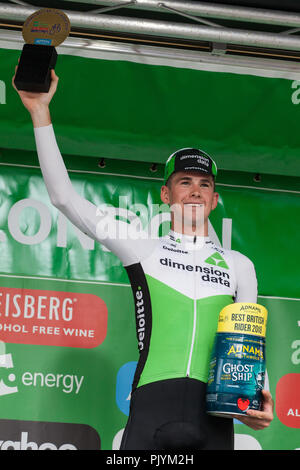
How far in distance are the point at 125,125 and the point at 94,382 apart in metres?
1.21

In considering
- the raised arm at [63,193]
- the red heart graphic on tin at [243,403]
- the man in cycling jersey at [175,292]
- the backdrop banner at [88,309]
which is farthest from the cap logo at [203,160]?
the backdrop banner at [88,309]

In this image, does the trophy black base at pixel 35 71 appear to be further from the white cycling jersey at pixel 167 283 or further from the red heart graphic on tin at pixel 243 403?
the red heart graphic on tin at pixel 243 403

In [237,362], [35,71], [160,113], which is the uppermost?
[160,113]

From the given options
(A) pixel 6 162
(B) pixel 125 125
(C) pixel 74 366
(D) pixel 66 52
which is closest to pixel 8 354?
(C) pixel 74 366

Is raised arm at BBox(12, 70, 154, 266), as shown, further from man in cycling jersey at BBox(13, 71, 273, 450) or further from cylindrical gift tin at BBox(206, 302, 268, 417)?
cylindrical gift tin at BBox(206, 302, 268, 417)

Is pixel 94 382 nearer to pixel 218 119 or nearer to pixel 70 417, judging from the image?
pixel 70 417

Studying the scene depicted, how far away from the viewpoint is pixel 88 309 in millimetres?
3621

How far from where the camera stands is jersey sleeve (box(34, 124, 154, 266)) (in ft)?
7.98

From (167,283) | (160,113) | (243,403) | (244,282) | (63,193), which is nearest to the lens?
(243,403)

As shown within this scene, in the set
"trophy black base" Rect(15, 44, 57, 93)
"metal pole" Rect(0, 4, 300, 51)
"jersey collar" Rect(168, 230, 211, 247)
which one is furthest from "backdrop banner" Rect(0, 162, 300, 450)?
"trophy black base" Rect(15, 44, 57, 93)

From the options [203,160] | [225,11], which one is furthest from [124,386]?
[225,11]

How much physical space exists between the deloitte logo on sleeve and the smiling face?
3.47 ft

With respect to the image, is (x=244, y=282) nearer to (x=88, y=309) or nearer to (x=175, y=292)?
(x=175, y=292)

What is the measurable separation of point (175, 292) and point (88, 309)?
1139 millimetres
